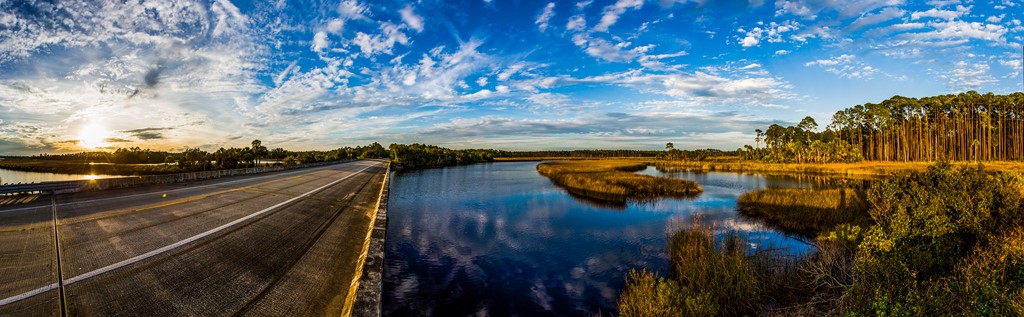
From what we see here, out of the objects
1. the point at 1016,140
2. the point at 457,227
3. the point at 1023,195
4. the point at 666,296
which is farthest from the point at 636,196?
the point at 1016,140

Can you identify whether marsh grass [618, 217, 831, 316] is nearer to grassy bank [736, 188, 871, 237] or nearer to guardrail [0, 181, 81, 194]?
grassy bank [736, 188, 871, 237]

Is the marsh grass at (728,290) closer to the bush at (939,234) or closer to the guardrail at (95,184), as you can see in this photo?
the bush at (939,234)

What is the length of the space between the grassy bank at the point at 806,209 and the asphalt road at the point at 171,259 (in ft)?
71.1

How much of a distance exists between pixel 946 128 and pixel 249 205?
125m

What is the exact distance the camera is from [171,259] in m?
8.44

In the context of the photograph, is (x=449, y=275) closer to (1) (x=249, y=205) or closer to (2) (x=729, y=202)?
(1) (x=249, y=205)

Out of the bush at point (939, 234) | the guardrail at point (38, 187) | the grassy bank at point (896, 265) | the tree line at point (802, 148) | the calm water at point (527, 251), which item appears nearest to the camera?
the grassy bank at point (896, 265)

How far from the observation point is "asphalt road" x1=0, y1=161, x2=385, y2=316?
Answer: 21.0ft

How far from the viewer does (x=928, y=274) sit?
29.1ft

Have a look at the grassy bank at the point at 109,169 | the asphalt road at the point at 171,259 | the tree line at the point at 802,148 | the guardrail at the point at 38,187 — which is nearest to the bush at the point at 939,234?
the asphalt road at the point at 171,259

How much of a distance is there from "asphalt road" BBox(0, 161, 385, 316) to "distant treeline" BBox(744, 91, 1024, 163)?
317 ft

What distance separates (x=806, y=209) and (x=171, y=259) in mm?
29676

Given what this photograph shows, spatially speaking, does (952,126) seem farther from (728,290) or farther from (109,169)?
(109,169)

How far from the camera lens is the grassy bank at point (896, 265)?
7289 millimetres
